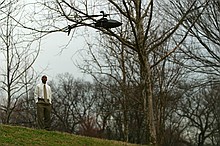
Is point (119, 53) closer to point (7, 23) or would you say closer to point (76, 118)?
point (7, 23)

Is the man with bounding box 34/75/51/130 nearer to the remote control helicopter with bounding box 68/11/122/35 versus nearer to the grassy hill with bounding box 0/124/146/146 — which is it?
the grassy hill with bounding box 0/124/146/146

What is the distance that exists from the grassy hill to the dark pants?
2.04 ft

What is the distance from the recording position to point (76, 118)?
5481 cm

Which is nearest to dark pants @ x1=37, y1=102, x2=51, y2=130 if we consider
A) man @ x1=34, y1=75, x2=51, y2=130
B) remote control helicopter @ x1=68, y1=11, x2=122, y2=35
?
man @ x1=34, y1=75, x2=51, y2=130

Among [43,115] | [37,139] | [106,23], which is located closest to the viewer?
[37,139]

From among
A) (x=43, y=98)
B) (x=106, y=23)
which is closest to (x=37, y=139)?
(x=43, y=98)

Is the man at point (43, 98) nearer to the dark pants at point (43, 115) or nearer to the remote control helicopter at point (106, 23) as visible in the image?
the dark pants at point (43, 115)

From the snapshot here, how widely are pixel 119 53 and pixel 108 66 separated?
1.17 meters

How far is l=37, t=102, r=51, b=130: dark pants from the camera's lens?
482 inches

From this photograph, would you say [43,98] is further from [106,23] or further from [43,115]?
[106,23]

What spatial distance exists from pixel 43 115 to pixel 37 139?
1619 millimetres

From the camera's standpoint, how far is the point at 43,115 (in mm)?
12516

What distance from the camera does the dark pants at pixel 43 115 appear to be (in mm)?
12234

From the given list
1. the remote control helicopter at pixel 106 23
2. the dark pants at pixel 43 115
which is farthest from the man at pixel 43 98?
the remote control helicopter at pixel 106 23
